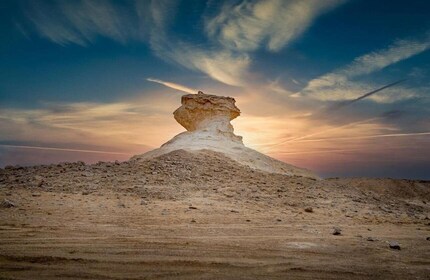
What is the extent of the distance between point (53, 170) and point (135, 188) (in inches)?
206

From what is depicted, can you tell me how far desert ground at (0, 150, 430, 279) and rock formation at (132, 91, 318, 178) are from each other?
5.49 metres

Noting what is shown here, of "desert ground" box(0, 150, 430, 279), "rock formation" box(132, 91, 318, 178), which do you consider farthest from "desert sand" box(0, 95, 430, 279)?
"rock formation" box(132, 91, 318, 178)

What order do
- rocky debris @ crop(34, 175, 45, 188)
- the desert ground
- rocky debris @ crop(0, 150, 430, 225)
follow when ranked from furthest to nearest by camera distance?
1. rocky debris @ crop(34, 175, 45, 188)
2. rocky debris @ crop(0, 150, 430, 225)
3. the desert ground

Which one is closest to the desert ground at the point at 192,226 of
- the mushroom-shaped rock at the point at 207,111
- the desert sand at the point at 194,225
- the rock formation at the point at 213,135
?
the desert sand at the point at 194,225

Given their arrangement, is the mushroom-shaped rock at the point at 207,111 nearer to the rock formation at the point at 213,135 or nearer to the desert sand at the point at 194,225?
the rock formation at the point at 213,135

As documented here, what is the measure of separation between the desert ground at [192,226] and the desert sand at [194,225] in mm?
25

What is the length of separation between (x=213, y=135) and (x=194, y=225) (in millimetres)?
18927

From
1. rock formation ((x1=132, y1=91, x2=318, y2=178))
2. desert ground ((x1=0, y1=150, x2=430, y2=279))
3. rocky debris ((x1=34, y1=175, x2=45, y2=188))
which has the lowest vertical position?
desert ground ((x1=0, y1=150, x2=430, y2=279))

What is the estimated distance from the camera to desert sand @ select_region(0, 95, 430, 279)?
4.12m

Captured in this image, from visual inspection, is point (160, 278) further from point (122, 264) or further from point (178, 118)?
point (178, 118)

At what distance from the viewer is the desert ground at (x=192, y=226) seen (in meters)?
4.12

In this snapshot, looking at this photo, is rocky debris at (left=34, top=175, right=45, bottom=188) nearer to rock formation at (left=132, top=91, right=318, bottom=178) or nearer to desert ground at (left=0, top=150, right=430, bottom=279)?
desert ground at (left=0, top=150, right=430, bottom=279)

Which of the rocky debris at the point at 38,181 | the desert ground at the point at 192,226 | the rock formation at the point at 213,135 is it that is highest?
the rock formation at the point at 213,135

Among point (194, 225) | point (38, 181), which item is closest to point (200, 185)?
point (194, 225)
